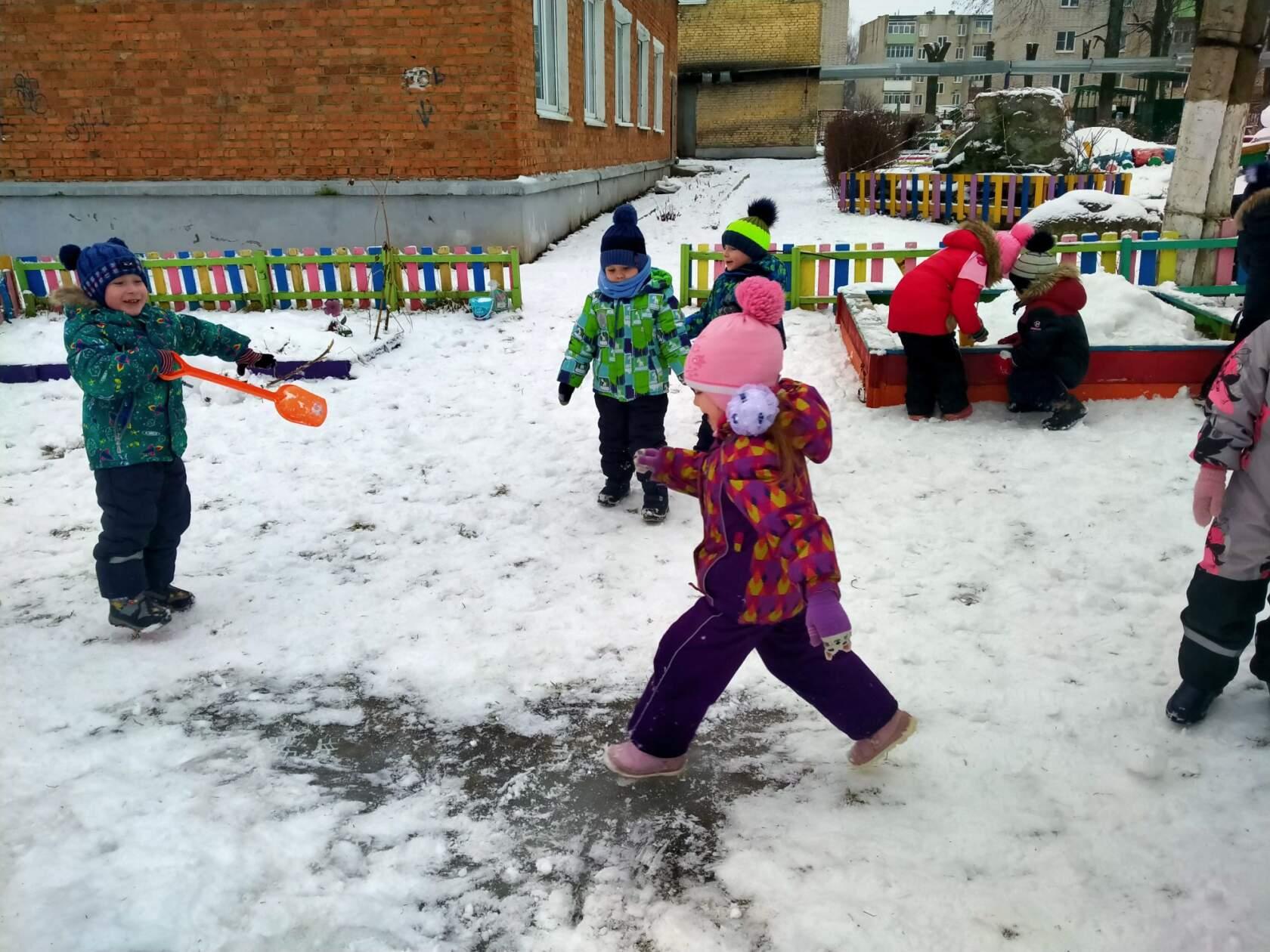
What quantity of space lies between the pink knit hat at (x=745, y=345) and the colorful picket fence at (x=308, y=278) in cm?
660

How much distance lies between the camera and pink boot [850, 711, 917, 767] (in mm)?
2686

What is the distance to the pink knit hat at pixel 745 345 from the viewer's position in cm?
238

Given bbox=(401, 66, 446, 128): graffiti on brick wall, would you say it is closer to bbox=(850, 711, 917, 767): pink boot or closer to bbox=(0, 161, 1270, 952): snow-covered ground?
bbox=(0, 161, 1270, 952): snow-covered ground

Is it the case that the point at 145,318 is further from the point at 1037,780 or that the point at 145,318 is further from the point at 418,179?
the point at 418,179

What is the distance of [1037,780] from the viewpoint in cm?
268

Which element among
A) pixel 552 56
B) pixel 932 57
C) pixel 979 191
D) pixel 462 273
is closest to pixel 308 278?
pixel 462 273

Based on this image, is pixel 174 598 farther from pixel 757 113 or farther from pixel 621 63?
pixel 757 113

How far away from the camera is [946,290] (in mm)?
5527

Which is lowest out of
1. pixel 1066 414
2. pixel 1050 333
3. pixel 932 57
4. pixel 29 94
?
pixel 1066 414

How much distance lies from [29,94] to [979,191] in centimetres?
1329

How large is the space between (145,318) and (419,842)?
7.75 feet

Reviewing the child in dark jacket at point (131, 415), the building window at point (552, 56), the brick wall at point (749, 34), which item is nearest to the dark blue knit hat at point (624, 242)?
the child in dark jacket at point (131, 415)

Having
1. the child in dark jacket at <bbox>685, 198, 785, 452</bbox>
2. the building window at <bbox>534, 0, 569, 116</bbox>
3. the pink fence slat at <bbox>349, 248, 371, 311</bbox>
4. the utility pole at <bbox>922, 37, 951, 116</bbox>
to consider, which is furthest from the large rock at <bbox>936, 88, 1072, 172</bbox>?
the utility pole at <bbox>922, 37, 951, 116</bbox>

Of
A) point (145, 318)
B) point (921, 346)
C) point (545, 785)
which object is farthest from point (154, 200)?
point (545, 785)
